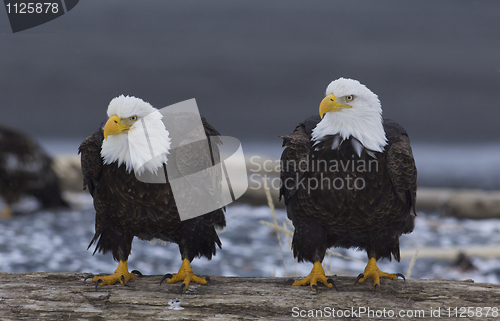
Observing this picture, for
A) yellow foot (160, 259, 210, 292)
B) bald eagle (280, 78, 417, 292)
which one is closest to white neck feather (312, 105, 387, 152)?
bald eagle (280, 78, 417, 292)

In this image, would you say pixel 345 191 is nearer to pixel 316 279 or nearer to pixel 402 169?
pixel 402 169

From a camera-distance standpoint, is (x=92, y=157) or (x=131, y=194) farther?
(x=92, y=157)

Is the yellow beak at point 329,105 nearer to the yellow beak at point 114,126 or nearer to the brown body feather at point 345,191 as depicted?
the brown body feather at point 345,191

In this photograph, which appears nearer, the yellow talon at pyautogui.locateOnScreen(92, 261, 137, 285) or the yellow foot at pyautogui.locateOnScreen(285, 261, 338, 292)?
the yellow foot at pyautogui.locateOnScreen(285, 261, 338, 292)

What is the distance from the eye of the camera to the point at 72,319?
340 cm

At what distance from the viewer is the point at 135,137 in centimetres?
368

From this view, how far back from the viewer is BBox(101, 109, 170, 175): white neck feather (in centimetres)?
367

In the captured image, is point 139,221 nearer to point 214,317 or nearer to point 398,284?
point 214,317

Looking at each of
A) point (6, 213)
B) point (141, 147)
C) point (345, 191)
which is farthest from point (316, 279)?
point (6, 213)

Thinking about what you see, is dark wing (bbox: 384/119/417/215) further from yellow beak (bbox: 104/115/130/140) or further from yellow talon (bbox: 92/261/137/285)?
yellow talon (bbox: 92/261/137/285)

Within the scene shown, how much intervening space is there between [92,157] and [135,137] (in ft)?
1.68

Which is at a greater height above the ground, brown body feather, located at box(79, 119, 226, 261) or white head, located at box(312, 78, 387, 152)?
white head, located at box(312, 78, 387, 152)

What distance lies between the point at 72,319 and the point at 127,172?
126 cm

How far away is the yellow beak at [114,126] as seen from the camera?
3562 mm
